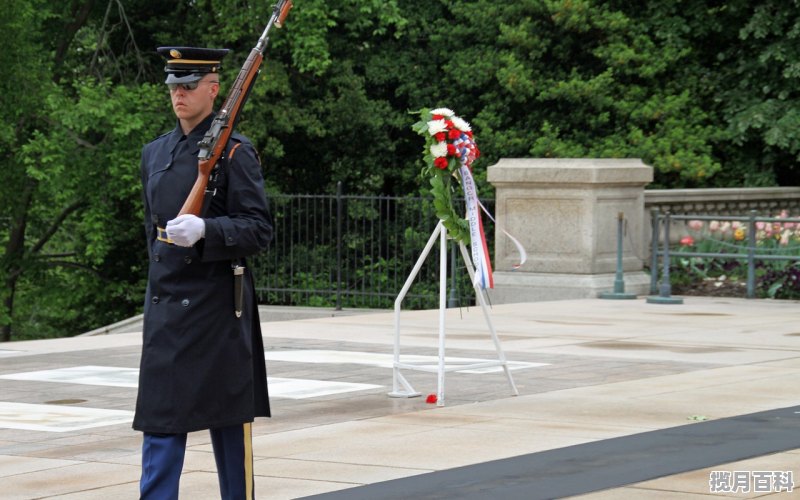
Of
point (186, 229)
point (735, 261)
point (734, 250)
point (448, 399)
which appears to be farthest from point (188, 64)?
point (735, 261)

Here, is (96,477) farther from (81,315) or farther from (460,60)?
(81,315)

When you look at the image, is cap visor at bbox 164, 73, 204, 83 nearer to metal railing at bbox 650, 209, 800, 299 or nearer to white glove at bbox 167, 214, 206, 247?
white glove at bbox 167, 214, 206, 247

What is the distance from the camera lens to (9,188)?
29.2m

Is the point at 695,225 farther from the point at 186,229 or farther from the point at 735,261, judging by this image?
the point at 186,229

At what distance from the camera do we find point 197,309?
569 centimetres

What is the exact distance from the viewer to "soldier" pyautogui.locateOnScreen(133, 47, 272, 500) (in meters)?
5.65

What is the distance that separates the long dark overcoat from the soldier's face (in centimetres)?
5

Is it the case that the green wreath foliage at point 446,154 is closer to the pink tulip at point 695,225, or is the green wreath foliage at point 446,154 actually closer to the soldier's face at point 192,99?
the soldier's face at point 192,99

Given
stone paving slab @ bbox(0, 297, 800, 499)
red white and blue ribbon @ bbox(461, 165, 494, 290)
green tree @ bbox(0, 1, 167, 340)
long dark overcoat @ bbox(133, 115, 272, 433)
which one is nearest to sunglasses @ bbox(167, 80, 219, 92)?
long dark overcoat @ bbox(133, 115, 272, 433)

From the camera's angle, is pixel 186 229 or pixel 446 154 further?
pixel 446 154

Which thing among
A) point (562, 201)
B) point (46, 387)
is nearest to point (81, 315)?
point (562, 201)

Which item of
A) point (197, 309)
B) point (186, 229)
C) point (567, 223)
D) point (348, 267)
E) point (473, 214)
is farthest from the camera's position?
point (348, 267)

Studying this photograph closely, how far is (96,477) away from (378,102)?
23.6 meters

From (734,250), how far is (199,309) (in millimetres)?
15347
